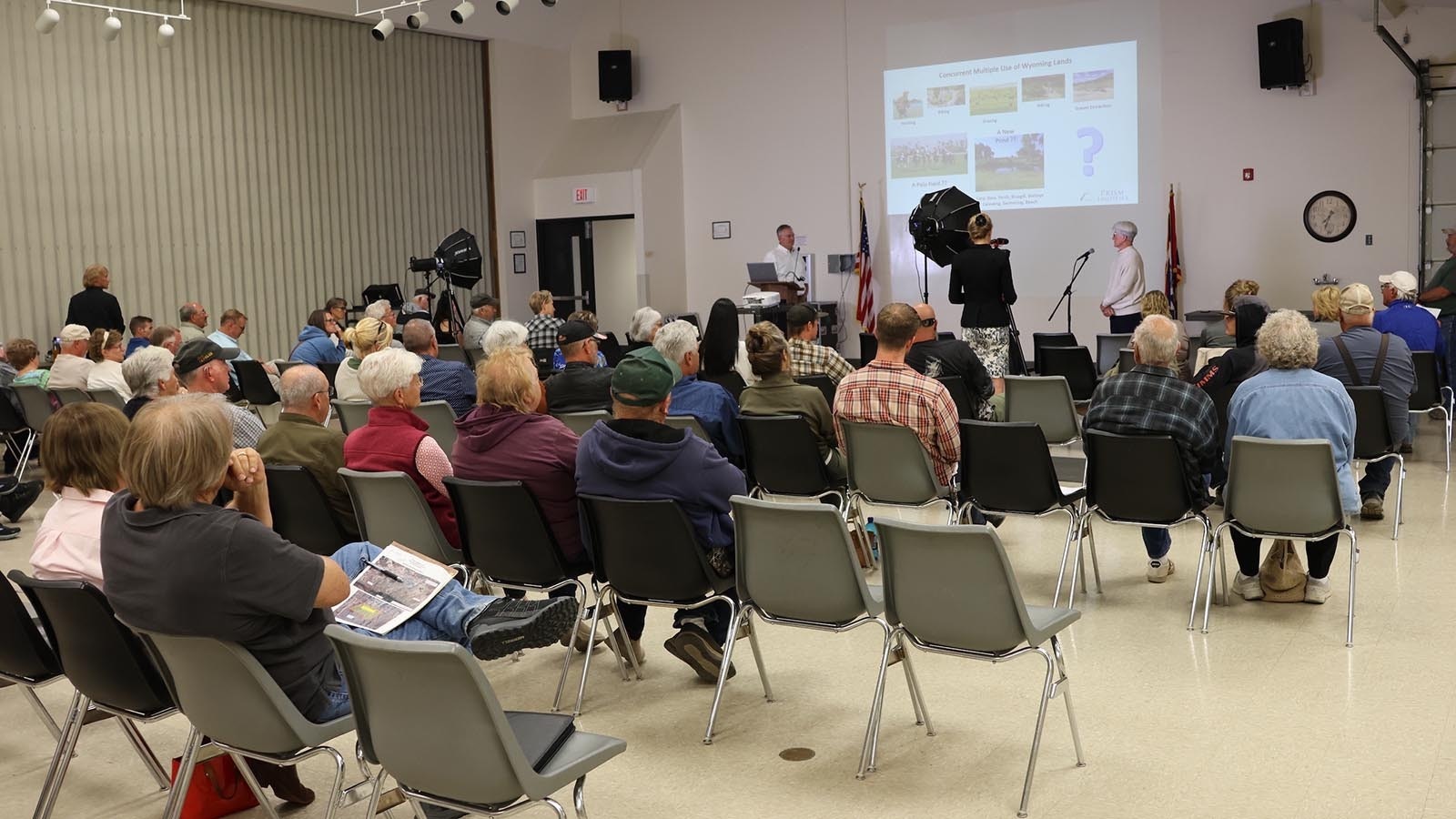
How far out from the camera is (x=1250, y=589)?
5.48m

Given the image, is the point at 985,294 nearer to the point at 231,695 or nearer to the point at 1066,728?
the point at 1066,728

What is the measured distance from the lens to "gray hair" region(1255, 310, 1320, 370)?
5164 millimetres

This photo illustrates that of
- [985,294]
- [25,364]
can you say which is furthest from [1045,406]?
[25,364]

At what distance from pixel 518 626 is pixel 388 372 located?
1886mm

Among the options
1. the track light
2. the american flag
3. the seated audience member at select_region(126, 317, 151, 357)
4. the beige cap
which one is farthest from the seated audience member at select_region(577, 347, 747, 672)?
the american flag

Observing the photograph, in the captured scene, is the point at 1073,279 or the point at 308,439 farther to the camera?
the point at 1073,279

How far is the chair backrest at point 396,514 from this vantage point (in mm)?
4602

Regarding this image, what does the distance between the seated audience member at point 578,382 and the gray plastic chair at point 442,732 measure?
410cm

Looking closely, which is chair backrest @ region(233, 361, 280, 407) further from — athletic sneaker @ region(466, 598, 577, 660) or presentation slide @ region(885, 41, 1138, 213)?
athletic sneaker @ region(466, 598, 577, 660)

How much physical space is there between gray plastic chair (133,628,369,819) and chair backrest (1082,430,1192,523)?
327 centimetres

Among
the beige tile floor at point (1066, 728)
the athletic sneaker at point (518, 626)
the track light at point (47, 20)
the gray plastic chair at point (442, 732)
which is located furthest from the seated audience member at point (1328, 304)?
the track light at point (47, 20)

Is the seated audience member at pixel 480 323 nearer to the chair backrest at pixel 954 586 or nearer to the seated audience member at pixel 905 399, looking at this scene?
the seated audience member at pixel 905 399

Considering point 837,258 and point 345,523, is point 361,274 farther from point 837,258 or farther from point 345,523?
point 345,523

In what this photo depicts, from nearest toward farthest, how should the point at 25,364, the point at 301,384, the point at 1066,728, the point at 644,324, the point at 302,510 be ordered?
the point at 1066,728 → the point at 301,384 → the point at 302,510 → the point at 644,324 → the point at 25,364
